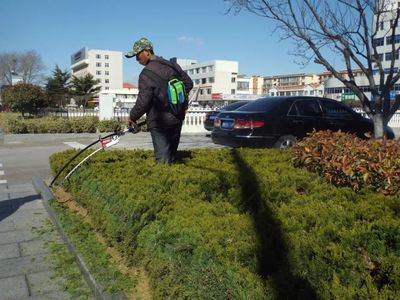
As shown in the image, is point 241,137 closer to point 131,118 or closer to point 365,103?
point 365,103

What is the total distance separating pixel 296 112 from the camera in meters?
9.02

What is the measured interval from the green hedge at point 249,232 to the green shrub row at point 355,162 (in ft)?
0.64

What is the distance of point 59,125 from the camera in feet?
57.6

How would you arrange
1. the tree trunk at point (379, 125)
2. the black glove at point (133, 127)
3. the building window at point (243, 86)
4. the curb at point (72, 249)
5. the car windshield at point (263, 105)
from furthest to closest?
the building window at point (243, 86) → the car windshield at point (263, 105) → the tree trunk at point (379, 125) → the black glove at point (133, 127) → the curb at point (72, 249)

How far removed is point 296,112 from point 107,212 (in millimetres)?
6056

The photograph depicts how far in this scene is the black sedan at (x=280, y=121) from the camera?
8.63 metres

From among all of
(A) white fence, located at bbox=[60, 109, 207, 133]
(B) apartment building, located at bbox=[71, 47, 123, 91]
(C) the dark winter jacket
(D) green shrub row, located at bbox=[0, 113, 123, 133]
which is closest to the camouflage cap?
(C) the dark winter jacket

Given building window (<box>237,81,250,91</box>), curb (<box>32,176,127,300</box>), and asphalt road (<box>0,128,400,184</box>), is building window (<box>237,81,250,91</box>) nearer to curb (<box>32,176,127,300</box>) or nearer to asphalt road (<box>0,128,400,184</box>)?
asphalt road (<box>0,128,400,184</box>)

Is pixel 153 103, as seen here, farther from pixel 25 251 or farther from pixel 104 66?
pixel 104 66

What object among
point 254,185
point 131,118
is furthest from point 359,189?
point 131,118

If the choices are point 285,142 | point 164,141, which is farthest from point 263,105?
point 164,141

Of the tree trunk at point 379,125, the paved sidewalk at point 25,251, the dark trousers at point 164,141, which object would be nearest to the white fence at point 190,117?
the tree trunk at point 379,125

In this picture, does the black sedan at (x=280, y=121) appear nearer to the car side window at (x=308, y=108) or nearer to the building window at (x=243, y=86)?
the car side window at (x=308, y=108)

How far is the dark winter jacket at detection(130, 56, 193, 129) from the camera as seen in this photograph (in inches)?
197
